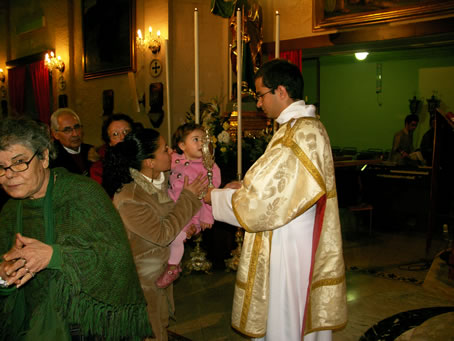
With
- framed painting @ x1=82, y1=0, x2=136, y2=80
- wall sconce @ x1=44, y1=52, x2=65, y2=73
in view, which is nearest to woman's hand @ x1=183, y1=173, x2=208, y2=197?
framed painting @ x1=82, y1=0, x2=136, y2=80

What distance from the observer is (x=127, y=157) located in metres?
2.18

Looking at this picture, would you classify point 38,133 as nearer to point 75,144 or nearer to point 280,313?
point 280,313

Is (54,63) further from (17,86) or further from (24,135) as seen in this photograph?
(24,135)

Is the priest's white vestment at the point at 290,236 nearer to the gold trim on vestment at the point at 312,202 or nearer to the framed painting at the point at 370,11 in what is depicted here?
the gold trim on vestment at the point at 312,202

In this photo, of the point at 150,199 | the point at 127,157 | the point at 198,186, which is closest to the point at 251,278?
the point at 198,186

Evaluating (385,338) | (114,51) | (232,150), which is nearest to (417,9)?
(232,150)

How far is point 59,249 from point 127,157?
2.58 feet

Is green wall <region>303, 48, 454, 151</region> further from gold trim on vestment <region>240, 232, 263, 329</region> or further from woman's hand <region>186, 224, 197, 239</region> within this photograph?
gold trim on vestment <region>240, 232, 263, 329</region>

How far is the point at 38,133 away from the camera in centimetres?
161

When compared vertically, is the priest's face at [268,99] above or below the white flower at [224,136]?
above

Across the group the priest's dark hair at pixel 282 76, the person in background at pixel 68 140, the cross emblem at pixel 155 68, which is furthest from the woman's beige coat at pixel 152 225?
the cross emblem at pixel 155 68

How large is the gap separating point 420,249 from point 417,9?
3465 millimetres

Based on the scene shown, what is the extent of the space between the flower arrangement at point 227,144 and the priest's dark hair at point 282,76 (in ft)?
5.87

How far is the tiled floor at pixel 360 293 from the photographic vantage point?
10.4ft
